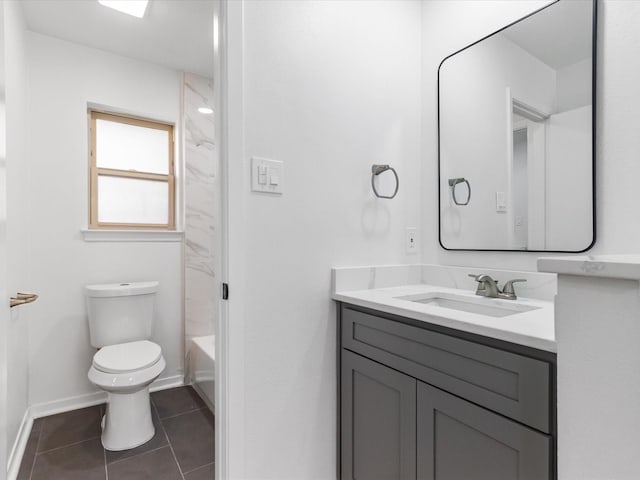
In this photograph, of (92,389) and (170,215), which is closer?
(92,389)

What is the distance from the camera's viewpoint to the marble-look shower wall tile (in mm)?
2566

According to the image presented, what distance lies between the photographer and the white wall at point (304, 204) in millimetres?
1180

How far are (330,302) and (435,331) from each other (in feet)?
1.52

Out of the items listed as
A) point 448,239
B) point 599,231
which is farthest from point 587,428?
point 448,239

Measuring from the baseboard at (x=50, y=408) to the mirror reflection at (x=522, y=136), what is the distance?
2.21 metres

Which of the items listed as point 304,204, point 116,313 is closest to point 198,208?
point 116,313

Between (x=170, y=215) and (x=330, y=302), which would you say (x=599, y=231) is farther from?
(x=170, y=215)

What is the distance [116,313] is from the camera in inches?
84.4

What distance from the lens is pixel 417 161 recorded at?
1701 millimetres

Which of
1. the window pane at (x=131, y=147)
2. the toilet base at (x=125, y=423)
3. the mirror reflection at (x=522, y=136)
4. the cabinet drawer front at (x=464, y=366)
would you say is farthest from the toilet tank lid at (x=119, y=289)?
the mirror reflection at (x=522, y=136)

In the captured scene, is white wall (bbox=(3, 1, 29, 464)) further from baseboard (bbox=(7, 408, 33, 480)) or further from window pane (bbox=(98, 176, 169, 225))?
window pane (bbox=(98, 176, 169, 225))

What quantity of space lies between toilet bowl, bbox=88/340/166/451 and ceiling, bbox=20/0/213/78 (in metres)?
1.94

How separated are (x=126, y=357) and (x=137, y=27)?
195cm

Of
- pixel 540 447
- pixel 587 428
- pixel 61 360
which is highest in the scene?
pixel 587 428
